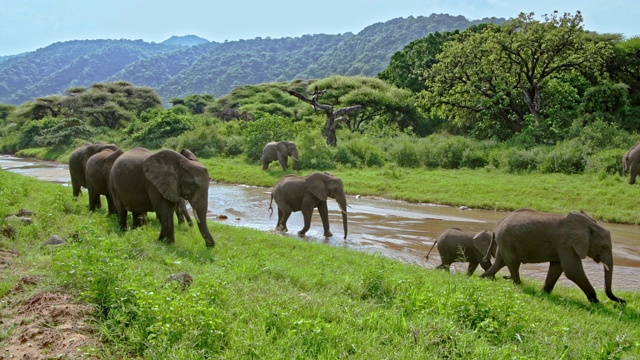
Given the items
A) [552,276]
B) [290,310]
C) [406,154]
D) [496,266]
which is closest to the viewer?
[290,310]

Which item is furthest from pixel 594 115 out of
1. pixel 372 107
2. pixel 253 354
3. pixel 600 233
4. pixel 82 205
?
pixel 253 354

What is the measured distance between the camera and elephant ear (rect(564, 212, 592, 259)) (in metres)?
9.15

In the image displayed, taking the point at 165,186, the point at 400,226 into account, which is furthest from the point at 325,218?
the point at 165,186

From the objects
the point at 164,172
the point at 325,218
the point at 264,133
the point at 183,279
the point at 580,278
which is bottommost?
the point at 325,218

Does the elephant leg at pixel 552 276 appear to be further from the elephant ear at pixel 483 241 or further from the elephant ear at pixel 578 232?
the elephant ear at pixel 483 241

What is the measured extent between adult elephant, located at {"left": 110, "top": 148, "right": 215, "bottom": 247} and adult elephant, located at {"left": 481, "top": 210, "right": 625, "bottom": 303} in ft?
18.5

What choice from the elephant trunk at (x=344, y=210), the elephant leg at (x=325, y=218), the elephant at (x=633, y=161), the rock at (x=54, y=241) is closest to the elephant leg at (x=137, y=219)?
the rock at (x=54, y=241)

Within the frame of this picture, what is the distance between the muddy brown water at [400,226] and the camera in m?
13.0

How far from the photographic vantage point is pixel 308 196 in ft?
54.1

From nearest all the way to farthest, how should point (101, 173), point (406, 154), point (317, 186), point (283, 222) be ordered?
point (101, 173) → point (317, 186) → point (283, 222) → point (406, 154)

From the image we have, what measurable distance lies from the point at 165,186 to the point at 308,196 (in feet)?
21.1

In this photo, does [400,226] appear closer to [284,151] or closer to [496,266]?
[496,266]

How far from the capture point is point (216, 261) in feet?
30.5

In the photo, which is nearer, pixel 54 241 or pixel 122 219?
pixel 54 241
